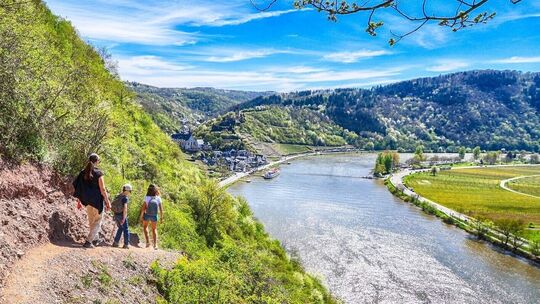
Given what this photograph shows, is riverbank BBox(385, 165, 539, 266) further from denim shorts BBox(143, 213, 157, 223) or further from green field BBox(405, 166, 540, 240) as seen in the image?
denim shorts BBox(143, 213, 157, 223)

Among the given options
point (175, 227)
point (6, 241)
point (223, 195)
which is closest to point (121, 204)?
point (6, 241)

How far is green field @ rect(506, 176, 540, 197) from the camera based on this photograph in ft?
384

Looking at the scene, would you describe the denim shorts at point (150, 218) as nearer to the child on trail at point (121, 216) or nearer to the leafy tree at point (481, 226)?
the child on trail at point (121, 216)

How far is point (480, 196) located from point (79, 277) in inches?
4308

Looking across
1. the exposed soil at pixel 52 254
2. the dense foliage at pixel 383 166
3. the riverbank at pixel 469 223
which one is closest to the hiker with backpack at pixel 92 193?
the exposed soil at pixel 52 254

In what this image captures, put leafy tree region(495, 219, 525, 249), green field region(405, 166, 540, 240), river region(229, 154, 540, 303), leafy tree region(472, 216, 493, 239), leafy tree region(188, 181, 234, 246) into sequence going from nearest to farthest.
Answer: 1. leafy tree region(188, 181, 234, 246)
2. river region(229, 154, 540, 303)
3. leafy tree region(495, 219, 525, 249)
4. leafy tree region(472, 216, 493, 239)
5. green field region(405, 166, 540, 240)

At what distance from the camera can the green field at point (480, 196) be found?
82438 mm

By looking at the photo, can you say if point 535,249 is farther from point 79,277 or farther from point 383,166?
point 383,166

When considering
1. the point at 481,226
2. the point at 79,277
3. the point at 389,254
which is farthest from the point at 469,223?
the point at 79,277

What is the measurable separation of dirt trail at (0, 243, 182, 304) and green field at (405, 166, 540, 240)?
68.6 m

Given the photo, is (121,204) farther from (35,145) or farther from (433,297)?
(433,297)

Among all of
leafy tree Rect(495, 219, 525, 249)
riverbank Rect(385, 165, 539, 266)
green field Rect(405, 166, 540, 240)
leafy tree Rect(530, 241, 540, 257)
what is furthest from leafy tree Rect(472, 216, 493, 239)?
leafy tree Rect(530, 241, 540, 257)

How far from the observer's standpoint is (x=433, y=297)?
1583 inches

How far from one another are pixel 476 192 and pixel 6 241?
4639 inches
